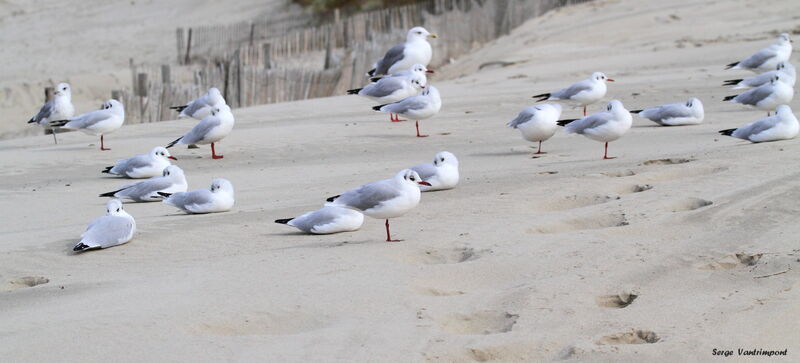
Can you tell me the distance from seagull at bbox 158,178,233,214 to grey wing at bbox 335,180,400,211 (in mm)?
1652

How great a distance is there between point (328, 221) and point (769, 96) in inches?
247

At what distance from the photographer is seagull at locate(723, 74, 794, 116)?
473 inches

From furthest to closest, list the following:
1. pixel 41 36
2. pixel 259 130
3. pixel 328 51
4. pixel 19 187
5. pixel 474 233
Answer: pixel 41 36 → pixel 328 51 → pixel 259 130 → pixel 19 187 → pixel 474 233

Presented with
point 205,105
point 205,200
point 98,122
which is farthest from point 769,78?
point 98,122

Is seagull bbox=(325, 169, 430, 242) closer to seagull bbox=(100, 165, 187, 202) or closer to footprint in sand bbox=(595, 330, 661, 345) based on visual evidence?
footprint in sand bbox=(595, 330, 661, 345)

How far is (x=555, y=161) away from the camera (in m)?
10.5

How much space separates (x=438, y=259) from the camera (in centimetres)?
711

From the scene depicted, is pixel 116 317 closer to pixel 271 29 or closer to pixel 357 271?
pixel 357 271

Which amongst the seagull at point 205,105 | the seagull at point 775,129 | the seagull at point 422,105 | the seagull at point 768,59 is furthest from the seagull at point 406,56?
the seagull at point 775,129

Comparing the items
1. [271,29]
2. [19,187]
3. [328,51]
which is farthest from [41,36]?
[19,187]

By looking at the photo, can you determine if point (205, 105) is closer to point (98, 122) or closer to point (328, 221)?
point (98, 122)

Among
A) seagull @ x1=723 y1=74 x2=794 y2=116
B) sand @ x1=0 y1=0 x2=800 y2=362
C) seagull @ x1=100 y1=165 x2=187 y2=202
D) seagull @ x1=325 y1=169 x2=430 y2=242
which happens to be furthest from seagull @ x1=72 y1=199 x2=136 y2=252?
seagull @ x1=723 y1=74 x2=794 y2=116

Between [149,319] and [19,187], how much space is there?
5.39 m

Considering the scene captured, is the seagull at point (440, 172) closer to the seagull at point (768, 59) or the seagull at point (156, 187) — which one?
the seagull at point (156, 187)
